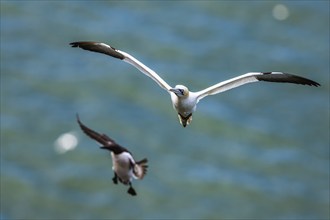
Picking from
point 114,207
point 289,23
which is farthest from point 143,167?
point 289,23

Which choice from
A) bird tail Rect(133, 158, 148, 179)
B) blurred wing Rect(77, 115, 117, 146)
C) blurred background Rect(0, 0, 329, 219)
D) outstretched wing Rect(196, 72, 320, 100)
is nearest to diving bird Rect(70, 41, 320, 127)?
outstretched wing Rect(196, 72, 320, 100)

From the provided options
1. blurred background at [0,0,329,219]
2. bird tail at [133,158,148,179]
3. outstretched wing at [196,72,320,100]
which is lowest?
blurred background at [0,0,329,219]

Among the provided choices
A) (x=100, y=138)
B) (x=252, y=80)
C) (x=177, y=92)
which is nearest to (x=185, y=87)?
(x=177, y=92)

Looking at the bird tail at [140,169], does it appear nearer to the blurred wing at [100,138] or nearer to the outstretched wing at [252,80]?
the blurred wing at [100,138]

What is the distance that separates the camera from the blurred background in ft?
173

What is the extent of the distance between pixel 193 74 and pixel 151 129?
16.8 ft

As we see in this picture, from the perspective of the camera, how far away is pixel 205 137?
5609 cm

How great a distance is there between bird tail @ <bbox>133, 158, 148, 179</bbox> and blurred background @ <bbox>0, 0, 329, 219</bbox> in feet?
123

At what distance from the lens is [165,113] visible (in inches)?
2196

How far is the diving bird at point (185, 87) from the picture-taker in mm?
12828

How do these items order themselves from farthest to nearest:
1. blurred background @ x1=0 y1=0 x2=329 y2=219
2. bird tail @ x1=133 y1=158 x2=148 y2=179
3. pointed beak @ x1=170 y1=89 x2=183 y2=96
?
blurred background @ x1=0 y1=0 x2=329 y2=219
pointed beak @ x1=170 y1=89 x2=183 y2=96
bird tail @ x1=133 y1=158 x2=148 y2=179

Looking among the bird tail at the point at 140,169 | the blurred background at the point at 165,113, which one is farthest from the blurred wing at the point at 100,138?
the blurred background at the point at 165,113

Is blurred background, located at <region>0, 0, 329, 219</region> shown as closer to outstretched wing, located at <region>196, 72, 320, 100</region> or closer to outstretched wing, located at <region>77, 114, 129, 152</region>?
outstretched wing, located at <region>196, 72, 320, 100</region>

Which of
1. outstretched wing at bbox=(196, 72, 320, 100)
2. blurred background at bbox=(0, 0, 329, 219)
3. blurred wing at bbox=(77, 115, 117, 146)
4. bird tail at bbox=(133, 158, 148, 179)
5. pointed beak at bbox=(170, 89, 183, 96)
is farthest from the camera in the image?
blurred background at bbox=(0, 0, 329, 219)
